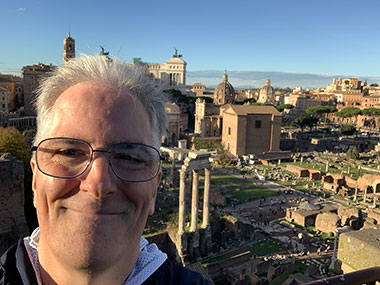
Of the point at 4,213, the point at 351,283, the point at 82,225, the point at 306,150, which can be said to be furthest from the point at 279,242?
the point at 306,150

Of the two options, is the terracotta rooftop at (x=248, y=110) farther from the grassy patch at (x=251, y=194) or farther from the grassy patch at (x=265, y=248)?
the grassy patch at (x=265, y=248)

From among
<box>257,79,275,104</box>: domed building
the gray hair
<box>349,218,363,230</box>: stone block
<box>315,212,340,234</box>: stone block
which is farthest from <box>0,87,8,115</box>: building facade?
<box>257,79,275,104</box>: domed building

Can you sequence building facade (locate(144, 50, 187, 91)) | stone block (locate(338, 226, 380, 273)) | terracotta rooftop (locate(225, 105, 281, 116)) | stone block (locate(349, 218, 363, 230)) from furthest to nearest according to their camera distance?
building facade (locate(144, 50, 187, 91))
terracotta rooftop (locate(225, 105, 281, 116))
stone block (locate(349, 218, 363, 230))
stone block (locate(338, 226, 380, 273))

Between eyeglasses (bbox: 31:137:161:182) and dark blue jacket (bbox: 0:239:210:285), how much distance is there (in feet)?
1.21

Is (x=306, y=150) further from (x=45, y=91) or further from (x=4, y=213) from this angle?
(x=45, y=91)

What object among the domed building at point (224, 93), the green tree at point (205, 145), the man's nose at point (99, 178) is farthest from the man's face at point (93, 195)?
the domed building at point (224, 93)

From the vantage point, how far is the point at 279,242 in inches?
607

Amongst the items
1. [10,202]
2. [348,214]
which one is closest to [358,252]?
[10,202]

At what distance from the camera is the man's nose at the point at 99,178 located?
1.24 meters

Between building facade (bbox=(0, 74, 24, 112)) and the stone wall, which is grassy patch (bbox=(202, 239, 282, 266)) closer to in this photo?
the stone wall

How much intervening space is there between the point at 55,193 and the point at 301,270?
1309cm

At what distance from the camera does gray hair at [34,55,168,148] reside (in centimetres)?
143

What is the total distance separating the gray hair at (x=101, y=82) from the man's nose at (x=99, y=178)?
28 cm

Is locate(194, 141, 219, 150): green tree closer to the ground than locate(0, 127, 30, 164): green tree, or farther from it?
closer to the ground
